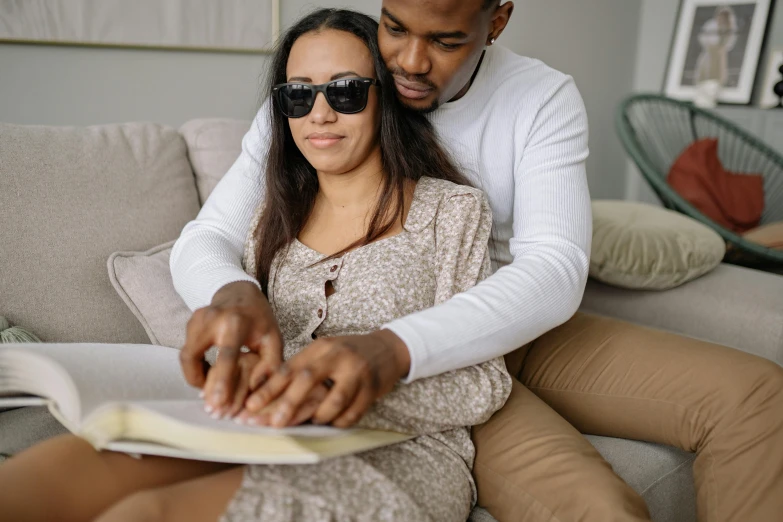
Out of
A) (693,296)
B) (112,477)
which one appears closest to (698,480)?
(693,296)

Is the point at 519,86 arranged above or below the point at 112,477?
above

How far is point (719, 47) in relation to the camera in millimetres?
3525

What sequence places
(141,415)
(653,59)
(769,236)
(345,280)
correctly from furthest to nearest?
(653,59)
(769,236)
(345,280)
(141,415)

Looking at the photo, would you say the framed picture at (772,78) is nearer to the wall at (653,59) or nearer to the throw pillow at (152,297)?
the wall at (653,59)

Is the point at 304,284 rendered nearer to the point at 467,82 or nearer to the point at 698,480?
the point at 467,82

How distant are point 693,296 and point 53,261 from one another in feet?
5.18

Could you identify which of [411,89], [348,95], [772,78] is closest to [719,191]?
[772,78]

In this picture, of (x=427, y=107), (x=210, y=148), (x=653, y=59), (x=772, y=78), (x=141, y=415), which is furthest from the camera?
(x=653, y=59)

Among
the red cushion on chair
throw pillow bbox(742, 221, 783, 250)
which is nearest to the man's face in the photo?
throw pillow bbox(742, 221, 783, 250)

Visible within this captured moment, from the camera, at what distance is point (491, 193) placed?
151cm

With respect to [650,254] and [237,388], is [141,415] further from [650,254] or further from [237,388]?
[650,254]

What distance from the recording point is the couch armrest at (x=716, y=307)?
1.80 m

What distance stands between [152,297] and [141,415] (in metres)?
0.72

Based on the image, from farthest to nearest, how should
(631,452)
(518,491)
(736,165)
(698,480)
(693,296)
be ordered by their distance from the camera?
(736,165) → (693,296) → (631,452) → (698,480) → (518,491)
